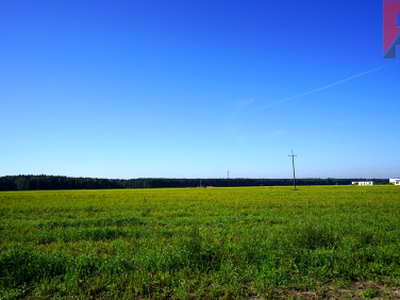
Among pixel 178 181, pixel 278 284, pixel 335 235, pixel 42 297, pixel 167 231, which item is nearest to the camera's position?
pixel 42 297

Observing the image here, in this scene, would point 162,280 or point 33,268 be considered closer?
point 162,280

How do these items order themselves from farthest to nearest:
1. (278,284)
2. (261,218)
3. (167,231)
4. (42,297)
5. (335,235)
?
1. (261,218)
2. (167,231)
3. (335,235)
4. (278,284)
5. (42,297)

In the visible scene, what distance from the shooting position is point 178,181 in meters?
198

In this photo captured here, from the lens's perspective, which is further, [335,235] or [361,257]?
[335,235]

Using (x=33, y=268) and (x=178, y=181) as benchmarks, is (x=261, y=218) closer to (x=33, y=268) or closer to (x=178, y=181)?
(x=33, y=268)

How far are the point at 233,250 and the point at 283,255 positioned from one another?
147cm

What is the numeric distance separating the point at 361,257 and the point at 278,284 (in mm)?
3371

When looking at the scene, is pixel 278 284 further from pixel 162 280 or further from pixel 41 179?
pixel 41 179

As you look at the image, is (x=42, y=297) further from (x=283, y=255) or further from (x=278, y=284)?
(x=283, y=255)

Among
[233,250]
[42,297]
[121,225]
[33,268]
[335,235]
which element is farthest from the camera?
[121,225]

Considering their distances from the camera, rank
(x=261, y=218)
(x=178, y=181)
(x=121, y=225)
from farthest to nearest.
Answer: (x=178, y=181)
(x=261, y=218)
(x=121, y=225)

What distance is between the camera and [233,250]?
7.89 meters

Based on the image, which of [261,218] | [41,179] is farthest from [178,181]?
[261,218]

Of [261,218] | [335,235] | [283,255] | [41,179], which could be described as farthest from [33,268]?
[41,179]
